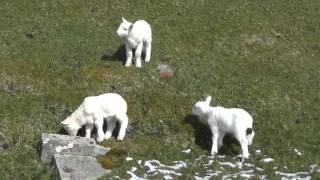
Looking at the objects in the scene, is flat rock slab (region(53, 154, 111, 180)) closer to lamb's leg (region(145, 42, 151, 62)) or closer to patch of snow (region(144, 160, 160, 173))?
patch of snow (region(144, 160, 160, 173))

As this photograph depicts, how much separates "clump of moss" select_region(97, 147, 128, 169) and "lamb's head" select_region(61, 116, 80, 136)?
1889mm

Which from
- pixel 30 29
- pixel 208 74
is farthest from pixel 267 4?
pixel 30 29

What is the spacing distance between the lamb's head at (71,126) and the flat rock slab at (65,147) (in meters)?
1.34

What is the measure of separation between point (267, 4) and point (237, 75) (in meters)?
12.9

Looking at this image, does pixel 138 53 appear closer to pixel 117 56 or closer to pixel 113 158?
pixel 117 56

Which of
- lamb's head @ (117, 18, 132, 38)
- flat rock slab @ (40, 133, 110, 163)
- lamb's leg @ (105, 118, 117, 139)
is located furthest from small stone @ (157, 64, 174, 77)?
flat rock slab @ (40, 133, 110, 163)

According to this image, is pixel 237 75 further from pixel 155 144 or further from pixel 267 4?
pixel 267 4

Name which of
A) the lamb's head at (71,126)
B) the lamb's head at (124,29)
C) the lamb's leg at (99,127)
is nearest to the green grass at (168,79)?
the lamb's leg at (99,127)

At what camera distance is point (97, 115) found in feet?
78.4

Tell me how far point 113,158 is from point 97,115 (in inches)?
87.0

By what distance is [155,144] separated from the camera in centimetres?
2469

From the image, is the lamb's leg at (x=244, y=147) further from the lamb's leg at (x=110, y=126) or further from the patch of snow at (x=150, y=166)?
the lamb's leg at (x=110, y=126)

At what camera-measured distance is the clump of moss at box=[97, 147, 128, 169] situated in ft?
72.1

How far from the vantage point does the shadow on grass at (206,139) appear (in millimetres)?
24750
